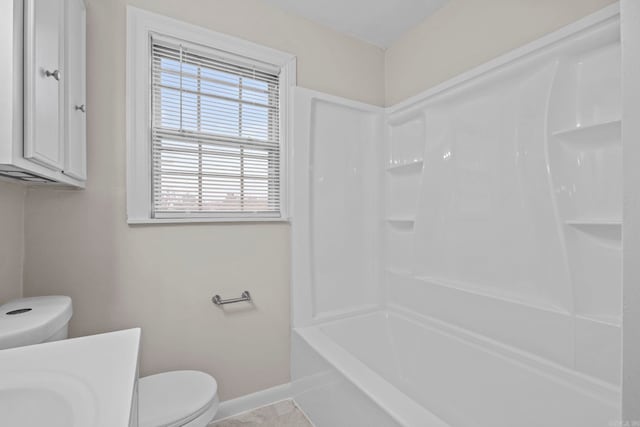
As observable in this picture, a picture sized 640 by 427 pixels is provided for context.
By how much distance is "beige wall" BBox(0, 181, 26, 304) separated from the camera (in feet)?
3.93

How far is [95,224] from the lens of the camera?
1.47m

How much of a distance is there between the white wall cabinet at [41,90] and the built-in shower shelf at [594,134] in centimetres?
195

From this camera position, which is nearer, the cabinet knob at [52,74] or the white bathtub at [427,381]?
the cabinet knob at [52,74]

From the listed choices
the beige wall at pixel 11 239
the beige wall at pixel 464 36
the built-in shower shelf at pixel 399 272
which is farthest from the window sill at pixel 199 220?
the beige wall at pixel 464 36

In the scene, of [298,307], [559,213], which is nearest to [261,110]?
[298,307]

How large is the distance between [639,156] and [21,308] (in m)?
1.88

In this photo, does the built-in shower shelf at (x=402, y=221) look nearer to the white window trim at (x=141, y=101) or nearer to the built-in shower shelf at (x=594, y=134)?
the built-in shower shelf at (x=594, y=134)

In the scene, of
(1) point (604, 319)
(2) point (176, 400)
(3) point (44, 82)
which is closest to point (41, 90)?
(3) point (44, 82)

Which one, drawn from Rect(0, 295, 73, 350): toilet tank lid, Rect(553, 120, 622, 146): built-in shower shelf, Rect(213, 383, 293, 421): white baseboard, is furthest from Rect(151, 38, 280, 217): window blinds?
Rect(553, 120, 622, 146): built-in shower shelf

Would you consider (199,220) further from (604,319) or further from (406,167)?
(604,319)

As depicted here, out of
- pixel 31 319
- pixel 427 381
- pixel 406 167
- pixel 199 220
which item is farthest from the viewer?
pixel 406 167

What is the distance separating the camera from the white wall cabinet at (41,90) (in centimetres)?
73

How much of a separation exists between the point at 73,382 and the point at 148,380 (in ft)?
3.09

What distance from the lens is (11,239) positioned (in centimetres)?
126
